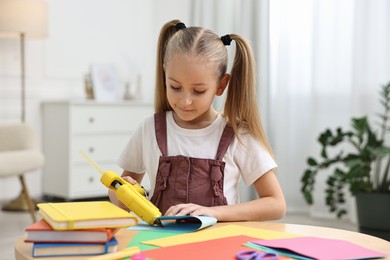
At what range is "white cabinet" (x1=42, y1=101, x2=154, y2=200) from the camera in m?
4.59

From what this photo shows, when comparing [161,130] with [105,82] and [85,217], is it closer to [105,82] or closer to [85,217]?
[85,217]

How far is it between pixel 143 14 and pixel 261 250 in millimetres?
4617

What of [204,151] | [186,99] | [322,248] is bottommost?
[322,248]

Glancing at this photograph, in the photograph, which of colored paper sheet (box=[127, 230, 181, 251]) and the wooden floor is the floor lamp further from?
colored paper sheet (box=[127, 230, 181, 251])

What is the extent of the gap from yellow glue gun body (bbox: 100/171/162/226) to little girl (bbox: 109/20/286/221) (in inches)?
7.1

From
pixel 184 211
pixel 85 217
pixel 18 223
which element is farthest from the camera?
pixel 18 223

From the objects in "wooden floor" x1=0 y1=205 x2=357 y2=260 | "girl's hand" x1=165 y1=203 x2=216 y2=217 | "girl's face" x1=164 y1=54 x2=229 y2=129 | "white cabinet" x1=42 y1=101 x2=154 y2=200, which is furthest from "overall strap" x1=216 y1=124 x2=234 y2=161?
"white cabinet" x1=42 y1=101 x2=154 y2=200

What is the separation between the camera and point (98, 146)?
15.6ft

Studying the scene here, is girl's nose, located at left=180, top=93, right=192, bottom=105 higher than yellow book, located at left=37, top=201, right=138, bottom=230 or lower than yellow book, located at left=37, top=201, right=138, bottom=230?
higher

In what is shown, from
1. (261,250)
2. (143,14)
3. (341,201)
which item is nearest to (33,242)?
(261,250)

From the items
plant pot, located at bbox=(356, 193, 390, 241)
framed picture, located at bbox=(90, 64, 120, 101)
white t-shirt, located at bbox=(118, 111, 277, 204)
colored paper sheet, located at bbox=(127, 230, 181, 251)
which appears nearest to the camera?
colored paper sheet, located at bbox=(127, 230, 181, 251)

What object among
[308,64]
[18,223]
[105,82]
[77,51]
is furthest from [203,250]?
[77,51]

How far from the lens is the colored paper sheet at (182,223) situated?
47.3 inches

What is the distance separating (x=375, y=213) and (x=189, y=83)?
7.38ft
